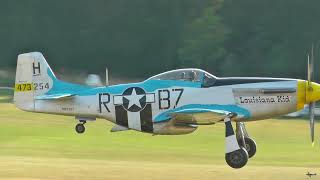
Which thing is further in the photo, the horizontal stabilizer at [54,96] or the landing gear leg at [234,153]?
the horizontal stabilizer at [54,96]

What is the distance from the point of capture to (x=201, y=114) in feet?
71.9

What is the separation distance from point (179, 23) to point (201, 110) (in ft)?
247

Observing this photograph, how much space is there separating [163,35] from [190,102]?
74221mm

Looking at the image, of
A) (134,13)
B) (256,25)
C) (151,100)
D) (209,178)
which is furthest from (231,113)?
(134,13)

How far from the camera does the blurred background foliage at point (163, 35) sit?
89.0 meters

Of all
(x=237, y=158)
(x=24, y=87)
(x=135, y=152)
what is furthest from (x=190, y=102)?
(x=135, y=152)

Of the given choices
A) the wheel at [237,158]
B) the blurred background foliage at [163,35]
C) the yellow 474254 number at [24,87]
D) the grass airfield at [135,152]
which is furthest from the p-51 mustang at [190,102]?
the blurred background foliage at [163,35]

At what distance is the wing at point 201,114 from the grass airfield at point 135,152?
25.1ft

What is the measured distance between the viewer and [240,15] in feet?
307

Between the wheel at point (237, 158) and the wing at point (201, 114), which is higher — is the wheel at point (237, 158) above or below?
below

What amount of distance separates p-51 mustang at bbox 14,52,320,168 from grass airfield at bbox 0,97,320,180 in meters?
7.15

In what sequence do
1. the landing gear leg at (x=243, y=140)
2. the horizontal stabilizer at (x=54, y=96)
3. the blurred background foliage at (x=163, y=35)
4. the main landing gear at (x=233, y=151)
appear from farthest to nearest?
the blurred background foliage at (x=163, y=35) < the landing gear leg at (x=243, y=140) < the horizontal stabilizer at (x=54, y=96) < the main landing gear at (x=233, y=151)

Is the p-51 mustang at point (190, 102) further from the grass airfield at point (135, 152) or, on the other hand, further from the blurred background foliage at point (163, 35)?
the blurred background foliage at point (163, 35)

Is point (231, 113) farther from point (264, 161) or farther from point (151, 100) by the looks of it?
point (264, 161)
